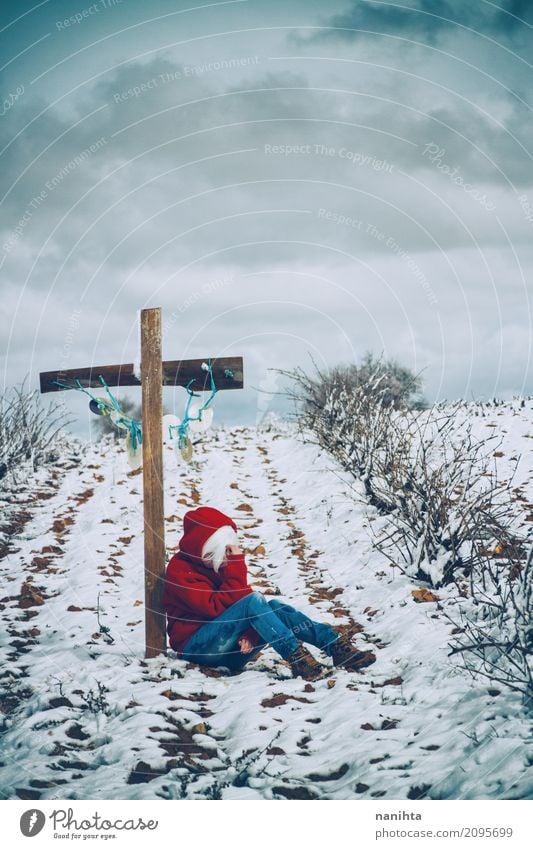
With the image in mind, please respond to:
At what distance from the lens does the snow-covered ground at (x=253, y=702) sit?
272 cm

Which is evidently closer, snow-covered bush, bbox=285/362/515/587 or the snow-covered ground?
the snow-covered ground

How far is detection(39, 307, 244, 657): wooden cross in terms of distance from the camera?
4.25m

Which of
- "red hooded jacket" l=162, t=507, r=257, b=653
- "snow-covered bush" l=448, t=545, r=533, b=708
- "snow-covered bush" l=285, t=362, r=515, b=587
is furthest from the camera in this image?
"snow-covered bush" l=285, t=362, r=515, b=587

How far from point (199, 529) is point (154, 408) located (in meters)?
0.94

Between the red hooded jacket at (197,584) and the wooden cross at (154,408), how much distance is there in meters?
0.16

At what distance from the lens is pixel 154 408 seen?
4.35 m

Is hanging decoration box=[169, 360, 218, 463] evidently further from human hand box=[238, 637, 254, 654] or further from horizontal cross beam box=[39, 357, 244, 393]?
human hand box=[238, 637, 254, 654]

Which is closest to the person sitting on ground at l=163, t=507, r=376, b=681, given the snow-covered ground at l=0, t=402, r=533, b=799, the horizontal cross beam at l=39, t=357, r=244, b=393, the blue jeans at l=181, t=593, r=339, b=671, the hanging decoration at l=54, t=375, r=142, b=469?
the blue jeans at l=181, t=593, r=339, b=671

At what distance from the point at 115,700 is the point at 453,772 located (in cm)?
194

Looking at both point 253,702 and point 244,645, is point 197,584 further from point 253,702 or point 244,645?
point 253,702

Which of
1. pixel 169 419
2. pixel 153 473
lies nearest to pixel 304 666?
pixel 153 473

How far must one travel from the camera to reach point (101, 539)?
7.06 metres

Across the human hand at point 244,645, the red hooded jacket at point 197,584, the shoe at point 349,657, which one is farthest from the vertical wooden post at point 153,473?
the shoe at point 349,657
